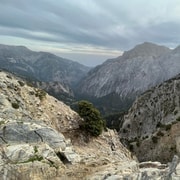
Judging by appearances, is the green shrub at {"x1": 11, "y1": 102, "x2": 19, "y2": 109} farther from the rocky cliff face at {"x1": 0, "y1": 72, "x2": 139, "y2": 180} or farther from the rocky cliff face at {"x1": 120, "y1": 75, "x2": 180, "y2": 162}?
→ the rocky cliff face at {"x1": 120, "y1": 75, "x2": 180, "y2": 162}

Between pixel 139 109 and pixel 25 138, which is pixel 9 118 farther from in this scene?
pixel 139 109

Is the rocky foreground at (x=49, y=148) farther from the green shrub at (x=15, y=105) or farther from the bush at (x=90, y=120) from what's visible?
the bush at (x=90, y=120)

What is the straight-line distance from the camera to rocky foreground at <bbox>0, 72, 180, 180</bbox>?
104 feet

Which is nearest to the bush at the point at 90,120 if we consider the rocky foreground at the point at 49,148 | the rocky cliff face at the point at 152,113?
the rocky foreground at the point at 49,148

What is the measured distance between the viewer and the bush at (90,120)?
53372 mm

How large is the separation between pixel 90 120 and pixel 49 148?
18578 mm

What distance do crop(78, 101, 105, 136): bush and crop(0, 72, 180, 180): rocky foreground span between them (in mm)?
1071

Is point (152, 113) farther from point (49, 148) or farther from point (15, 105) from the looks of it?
point (49, 148)

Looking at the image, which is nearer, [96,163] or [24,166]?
[24,166]

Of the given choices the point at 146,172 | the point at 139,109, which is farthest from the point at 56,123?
the point at 139,109

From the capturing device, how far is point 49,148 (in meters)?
36.7

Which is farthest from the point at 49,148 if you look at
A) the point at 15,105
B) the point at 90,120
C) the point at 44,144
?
the point at 90,120

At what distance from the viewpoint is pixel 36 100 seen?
53.2 metres

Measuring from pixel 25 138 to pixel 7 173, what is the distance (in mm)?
7310
